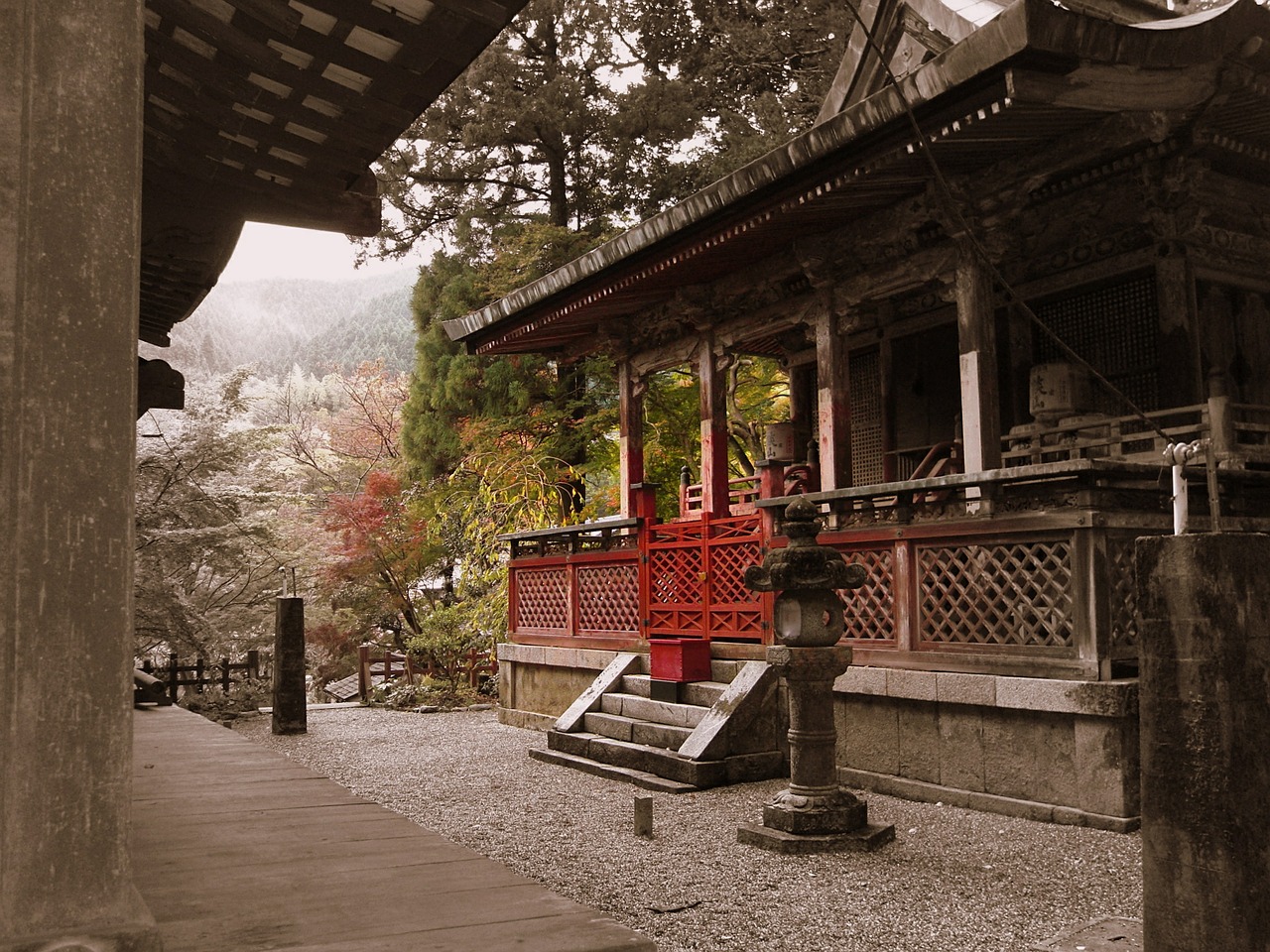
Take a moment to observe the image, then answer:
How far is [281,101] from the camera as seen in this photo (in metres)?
3.90

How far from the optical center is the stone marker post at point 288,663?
1361 centimetres

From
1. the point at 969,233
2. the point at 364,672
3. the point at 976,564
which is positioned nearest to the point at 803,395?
the point at 976,564

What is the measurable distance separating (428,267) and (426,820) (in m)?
15.6

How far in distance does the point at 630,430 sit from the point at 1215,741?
1109cm

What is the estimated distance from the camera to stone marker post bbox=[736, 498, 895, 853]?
658cm

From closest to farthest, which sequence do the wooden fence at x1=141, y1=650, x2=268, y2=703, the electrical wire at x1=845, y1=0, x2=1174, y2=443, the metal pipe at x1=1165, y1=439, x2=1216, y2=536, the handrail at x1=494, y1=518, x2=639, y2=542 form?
the metal pipe at x1=1165, y1=439, x2=1216, y2=536 < the electrical wire at x1=845, y1=0, x2=1174, y2=443 < the handrail at x1=494, y1=518, x2=639, y2=542 < the wooden fence at x1=141, y1=650, x2=268, y2=703

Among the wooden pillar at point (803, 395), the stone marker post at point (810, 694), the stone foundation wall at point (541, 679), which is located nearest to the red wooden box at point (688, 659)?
the stone foundation wall at point (541, 679)

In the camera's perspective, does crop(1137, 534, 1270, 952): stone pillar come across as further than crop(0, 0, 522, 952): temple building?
Yes

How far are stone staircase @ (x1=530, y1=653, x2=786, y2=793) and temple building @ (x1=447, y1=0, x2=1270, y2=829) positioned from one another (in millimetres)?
38

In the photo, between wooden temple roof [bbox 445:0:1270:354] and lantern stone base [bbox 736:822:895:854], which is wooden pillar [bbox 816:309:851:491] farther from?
lantern stone base [bbox 736:822:895:854]

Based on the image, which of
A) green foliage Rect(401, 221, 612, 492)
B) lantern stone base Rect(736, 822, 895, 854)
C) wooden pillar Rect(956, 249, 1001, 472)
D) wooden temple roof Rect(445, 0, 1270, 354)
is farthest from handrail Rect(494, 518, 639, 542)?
lantern stone base Rect(736, 822, 895, 854)

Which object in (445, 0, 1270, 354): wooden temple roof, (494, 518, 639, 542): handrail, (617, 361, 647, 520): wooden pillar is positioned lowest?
(494, 518, 639, 542): handrail

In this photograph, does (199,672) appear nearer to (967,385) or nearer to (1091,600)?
(967,385)

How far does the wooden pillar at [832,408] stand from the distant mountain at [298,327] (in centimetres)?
6084
